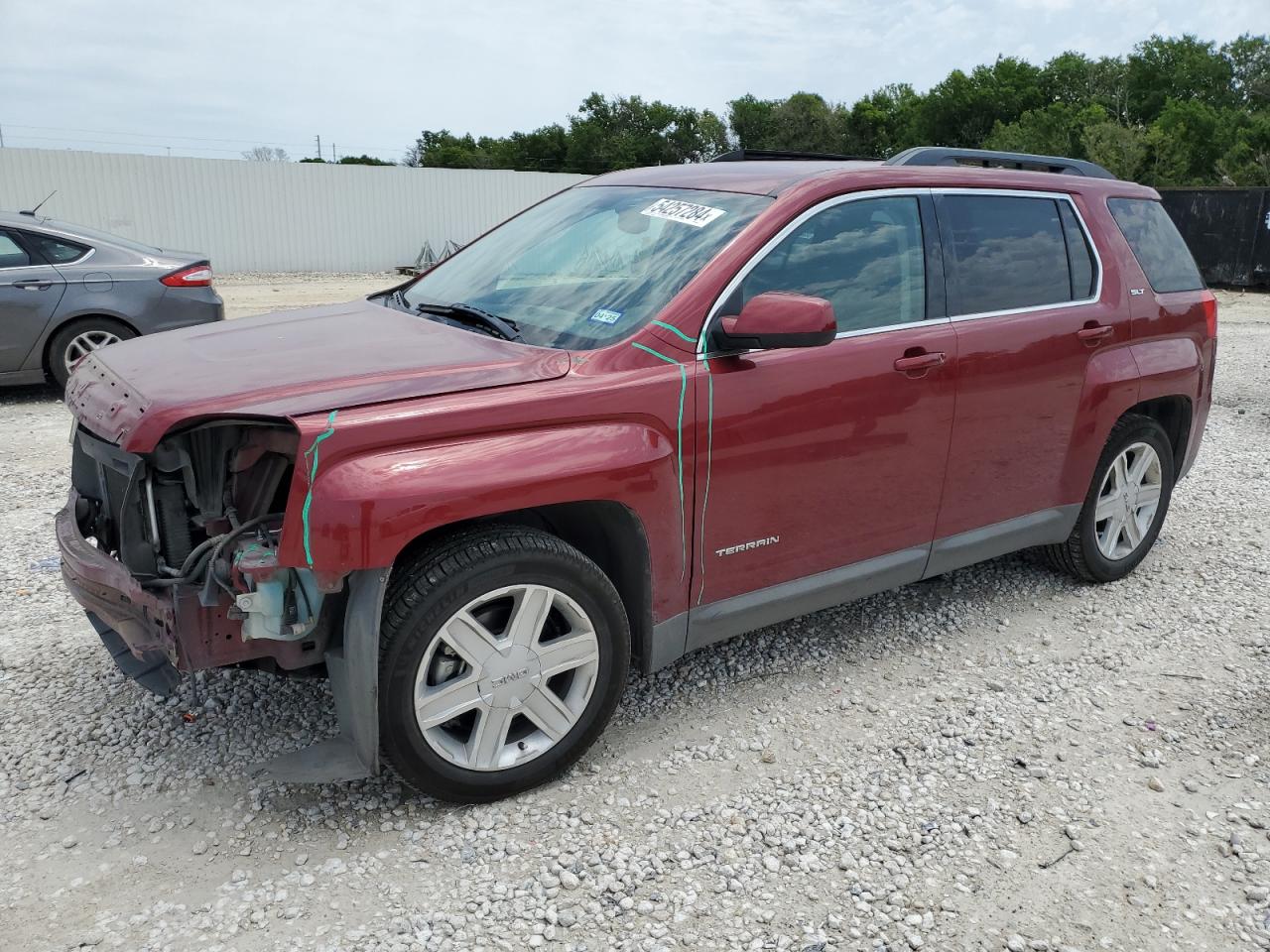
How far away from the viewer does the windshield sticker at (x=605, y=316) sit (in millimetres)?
3168

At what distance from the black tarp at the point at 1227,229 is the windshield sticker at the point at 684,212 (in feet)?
62.6

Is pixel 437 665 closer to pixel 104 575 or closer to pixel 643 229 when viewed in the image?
pixel 104 575

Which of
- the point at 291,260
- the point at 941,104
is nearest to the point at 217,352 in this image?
the point at 291,260

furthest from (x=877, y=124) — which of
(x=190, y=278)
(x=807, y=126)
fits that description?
(x=190, y=278)

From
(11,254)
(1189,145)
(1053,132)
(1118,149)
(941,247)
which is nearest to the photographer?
(941,247)

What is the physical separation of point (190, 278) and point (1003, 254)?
684 centimetres

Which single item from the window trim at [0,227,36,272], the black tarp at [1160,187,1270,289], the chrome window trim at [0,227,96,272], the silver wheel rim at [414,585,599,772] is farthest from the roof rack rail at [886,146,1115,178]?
the black tarp at [1160,187,1270,289]

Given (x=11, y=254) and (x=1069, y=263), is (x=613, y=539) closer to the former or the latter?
(x=1069, y=263)

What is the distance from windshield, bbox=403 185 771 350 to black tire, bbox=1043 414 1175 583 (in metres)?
2.26

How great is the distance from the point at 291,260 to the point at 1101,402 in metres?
23.5

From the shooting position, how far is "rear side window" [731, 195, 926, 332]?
3350mm

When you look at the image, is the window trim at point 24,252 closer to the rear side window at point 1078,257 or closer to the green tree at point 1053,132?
the rear side window at point 1078,257

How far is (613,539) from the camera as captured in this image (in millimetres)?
3148

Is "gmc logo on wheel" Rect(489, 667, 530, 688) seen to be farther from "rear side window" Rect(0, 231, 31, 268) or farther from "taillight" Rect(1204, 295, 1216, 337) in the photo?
"rear side window" Rect(0, 231, 31, 268)
